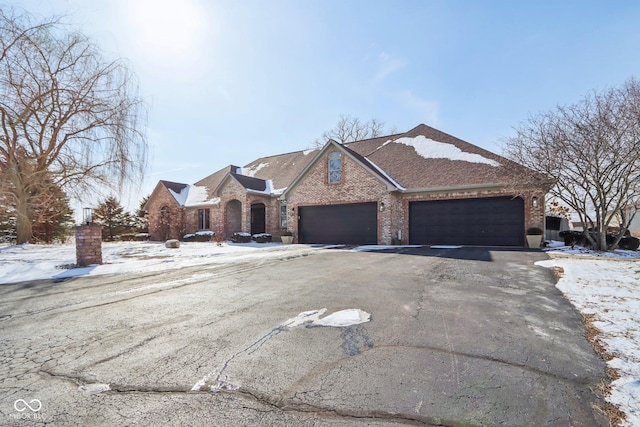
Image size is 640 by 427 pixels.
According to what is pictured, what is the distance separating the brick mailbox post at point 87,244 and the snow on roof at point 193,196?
1385cm

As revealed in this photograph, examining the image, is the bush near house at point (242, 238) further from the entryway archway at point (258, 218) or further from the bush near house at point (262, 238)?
the entryway archway at point (258, 218)

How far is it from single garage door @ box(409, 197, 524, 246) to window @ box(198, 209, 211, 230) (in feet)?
48.6

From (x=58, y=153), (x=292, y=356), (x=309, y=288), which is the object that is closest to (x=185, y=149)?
(x=58, y=153)

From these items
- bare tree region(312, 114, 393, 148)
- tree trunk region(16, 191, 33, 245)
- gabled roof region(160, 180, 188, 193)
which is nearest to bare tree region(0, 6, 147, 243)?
tree trunk region(16, 191, 33, 245)

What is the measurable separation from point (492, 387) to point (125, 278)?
7.05 m

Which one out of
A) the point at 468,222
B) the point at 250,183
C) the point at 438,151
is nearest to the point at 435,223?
the point at 468,222

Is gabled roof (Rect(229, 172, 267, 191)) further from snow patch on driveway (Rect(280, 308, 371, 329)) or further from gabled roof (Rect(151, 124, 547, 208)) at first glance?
snow patch on driveway (Rect(280, 308, 371, 329))

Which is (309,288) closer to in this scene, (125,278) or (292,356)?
(292,356)

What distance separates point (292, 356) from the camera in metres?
2.84

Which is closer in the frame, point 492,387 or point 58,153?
point 492,387

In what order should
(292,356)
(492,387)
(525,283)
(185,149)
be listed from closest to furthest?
(492,387) < (292,356) < (525,283) < (185,149)

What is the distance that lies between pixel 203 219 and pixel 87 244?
15277 millimetres

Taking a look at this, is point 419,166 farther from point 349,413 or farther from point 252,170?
point 349,413

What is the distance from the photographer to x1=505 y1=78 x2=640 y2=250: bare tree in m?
11.4
